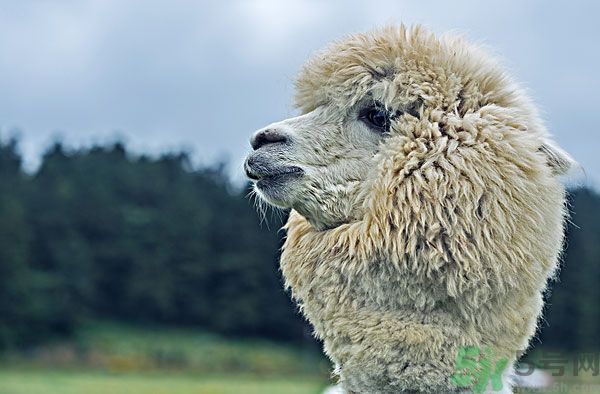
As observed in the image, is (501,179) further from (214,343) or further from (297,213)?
(214,343)

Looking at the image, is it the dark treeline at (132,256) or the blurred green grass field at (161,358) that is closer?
the blurred green grass field at (161,358)

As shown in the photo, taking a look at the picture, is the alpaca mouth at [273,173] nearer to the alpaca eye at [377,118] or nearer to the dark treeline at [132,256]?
the alpaca eye at [377,118]

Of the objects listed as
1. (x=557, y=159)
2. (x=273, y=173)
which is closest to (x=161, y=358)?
(x=273, y=173)

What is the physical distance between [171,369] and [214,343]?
766cm

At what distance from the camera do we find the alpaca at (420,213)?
2494 millimetres

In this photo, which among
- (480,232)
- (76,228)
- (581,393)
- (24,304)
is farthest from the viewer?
(76,228)

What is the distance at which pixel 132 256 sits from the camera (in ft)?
168

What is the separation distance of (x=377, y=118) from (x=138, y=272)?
1929 inches

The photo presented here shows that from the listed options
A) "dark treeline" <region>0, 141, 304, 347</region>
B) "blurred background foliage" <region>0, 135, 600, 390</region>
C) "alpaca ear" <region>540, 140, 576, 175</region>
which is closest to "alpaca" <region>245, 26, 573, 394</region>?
"alpaca ear" <region>540, 140, 576, 175</region>

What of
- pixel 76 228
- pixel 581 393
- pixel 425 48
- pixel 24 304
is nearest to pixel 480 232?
pixel 425 48

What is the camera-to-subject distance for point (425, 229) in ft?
8.34

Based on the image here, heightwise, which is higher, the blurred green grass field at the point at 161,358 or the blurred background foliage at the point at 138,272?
the blurred background foliage at the point at 138,272

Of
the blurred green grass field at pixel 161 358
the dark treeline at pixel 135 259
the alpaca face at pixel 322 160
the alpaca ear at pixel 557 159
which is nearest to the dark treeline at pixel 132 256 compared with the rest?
the dark treeline at pixel 135 259

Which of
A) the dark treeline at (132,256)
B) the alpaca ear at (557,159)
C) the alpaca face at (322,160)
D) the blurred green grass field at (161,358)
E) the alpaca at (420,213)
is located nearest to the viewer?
the alpaca at (420,213)
